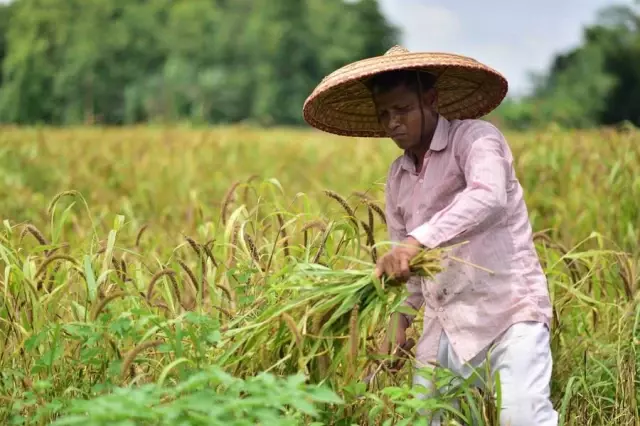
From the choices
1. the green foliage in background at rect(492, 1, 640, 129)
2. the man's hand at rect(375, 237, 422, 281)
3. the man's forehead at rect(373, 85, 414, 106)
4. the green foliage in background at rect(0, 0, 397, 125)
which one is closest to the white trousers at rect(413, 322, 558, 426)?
the man's hand at rect(375, 237, 422, 281)

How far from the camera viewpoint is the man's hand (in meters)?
2.09

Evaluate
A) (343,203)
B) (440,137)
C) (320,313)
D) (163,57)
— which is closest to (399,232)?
(343,203)

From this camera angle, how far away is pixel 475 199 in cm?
217

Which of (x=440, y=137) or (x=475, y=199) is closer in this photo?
(x=475, y=199)

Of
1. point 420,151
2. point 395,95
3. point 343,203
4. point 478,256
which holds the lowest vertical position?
point 478,256

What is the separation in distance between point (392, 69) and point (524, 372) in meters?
0.81

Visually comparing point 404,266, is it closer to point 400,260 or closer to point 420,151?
point 400,260

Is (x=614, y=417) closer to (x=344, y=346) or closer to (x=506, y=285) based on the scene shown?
(x=506, y=285)

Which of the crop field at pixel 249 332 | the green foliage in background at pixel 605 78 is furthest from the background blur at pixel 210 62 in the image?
the crop field at pixel 249 332

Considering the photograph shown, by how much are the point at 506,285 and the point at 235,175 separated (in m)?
5.23

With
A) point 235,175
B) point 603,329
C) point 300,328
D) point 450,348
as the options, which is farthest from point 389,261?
Answer: point 235,175

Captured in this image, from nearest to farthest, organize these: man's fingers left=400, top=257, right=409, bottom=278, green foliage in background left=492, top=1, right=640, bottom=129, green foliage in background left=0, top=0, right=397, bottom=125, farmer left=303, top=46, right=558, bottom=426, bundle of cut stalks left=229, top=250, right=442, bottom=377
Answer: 1. man's fingers left=400, top=257, right=409, bottom=278
2. bundle of cut stalks left=229, top=250, right=442, bottom=377
3. farmer left=303, top=46, right=558, bottom=426
4. green foliage in background left=492, top=1, right=640, bottom=129
5. green foliage in background left=0, top=0, right=397, bottom=125

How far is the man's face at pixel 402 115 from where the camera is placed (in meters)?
2.42

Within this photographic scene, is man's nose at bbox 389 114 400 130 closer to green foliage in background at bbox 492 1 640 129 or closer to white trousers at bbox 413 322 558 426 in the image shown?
white trousers at bbox 413 322 558 426
